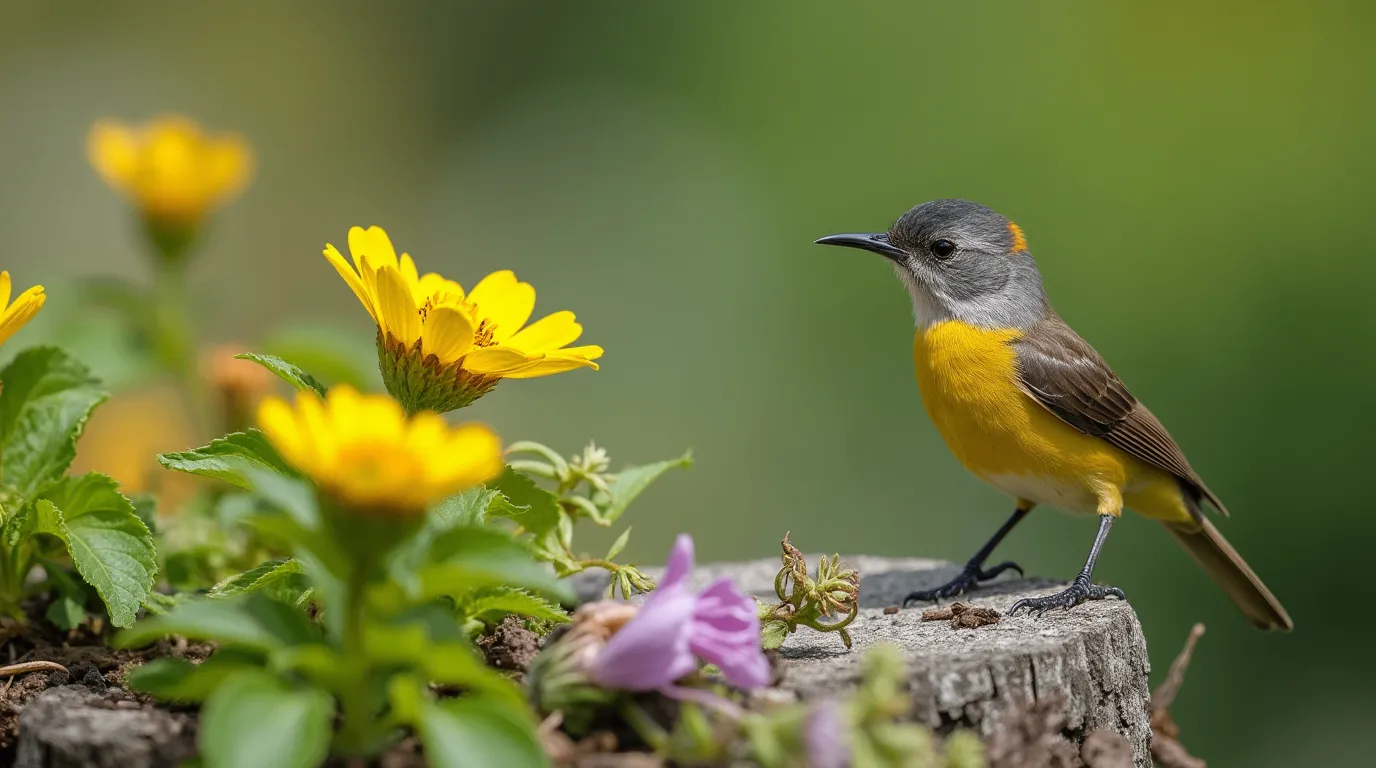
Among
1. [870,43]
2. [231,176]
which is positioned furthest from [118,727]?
[870,43]

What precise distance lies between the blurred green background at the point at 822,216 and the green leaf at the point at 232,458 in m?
2.10

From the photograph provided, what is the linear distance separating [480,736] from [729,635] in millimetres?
480

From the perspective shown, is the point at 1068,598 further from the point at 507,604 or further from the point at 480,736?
the point at 480,736

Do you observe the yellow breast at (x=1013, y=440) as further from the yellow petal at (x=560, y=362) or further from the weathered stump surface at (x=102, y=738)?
the weathered stump surface at (x=102, y=738)

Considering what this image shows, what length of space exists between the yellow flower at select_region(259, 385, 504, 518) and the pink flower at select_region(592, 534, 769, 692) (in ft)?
1.31

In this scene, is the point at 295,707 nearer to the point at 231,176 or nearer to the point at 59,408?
the point at 59,408

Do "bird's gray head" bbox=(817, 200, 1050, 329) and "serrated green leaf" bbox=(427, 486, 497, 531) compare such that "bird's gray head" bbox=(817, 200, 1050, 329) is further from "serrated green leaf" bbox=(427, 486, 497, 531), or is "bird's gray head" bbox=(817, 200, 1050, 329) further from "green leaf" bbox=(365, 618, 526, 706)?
"green leaf" bbox=(365, 618, 526, 706)

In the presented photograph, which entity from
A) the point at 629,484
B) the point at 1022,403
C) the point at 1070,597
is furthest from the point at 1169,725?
the point at 629,484

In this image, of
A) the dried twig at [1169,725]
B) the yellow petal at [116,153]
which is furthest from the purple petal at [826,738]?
the yellow petal at [116,153]

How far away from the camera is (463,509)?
233cm

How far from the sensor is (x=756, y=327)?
400 inches

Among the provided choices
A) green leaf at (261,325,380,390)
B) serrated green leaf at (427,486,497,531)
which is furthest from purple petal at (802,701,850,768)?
green leaf at (261,325,380,390)

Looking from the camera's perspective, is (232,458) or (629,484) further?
(629,484)

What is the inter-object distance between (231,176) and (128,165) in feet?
1.15
